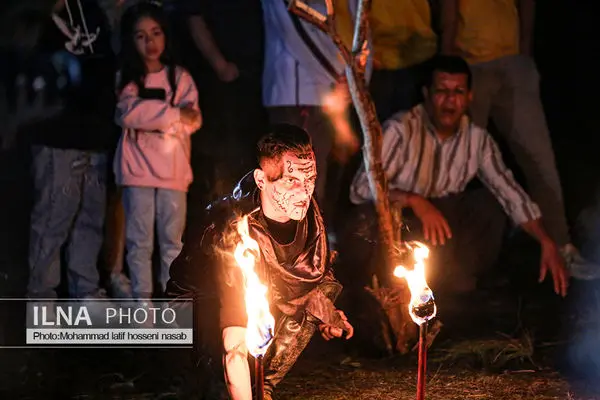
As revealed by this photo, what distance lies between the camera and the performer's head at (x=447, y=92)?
7.91m

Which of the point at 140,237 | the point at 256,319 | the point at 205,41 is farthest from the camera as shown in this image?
the point at 205,41

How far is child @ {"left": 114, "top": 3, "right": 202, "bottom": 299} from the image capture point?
7426 mm

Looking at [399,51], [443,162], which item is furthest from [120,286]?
[399,51]

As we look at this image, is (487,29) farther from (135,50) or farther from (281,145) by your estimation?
(281,145)

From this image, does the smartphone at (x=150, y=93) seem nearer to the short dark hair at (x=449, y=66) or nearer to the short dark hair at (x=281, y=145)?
the short dark hair at (x=281, y=145)

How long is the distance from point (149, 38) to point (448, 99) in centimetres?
250

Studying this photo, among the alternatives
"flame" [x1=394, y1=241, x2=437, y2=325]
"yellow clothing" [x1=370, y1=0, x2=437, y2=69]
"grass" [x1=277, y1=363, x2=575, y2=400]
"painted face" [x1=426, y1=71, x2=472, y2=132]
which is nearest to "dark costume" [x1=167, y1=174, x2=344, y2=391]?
"grass" [x1=277, y1=363, x2=575, y2=400]

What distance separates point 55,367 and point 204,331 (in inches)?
60.4

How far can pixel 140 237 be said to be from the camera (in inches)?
292

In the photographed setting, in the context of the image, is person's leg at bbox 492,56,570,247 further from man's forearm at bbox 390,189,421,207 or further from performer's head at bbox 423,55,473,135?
man's forearm at bbox 390,189,421,207

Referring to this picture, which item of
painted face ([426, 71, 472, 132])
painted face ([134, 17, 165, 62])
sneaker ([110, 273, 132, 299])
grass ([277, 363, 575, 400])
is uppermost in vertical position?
painted face ([134, 17, 165, 62])

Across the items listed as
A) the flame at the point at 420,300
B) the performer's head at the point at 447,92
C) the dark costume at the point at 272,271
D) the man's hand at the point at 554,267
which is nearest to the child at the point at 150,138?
the dark costume at the point at 272,271

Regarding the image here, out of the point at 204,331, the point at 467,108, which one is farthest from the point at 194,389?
the point at 467,108

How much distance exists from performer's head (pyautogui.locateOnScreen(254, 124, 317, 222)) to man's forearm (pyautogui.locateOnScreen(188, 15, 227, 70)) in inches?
89.4
